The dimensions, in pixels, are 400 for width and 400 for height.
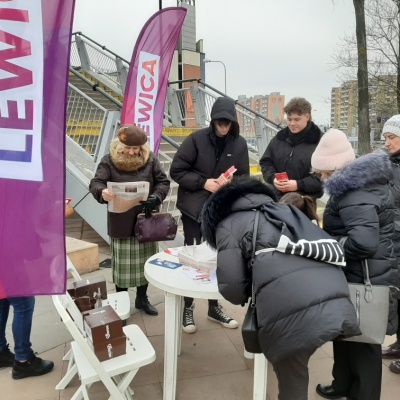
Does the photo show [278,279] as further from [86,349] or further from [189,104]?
[189,104]

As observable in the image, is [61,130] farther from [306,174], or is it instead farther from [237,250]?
[306,174]

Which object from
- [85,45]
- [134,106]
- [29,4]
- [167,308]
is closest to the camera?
[29,4]

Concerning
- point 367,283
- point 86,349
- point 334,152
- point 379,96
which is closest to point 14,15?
point 86,349

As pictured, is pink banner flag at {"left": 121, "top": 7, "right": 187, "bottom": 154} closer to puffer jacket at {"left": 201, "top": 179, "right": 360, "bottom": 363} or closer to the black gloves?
the black gloves

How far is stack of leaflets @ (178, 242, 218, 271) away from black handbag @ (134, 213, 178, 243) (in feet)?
1.62

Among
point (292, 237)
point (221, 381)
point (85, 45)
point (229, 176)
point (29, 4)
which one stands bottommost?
point (221, 381)

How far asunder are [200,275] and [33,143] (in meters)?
1.18

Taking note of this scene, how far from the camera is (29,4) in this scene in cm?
164

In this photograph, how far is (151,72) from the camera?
4652 mm

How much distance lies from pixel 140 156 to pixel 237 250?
1560 millimetres

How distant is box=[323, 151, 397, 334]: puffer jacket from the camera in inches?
69.7

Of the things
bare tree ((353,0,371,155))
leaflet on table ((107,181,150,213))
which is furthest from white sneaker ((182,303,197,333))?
bare tree ((353,0,371,155))

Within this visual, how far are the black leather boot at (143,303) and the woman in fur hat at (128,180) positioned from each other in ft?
0.62

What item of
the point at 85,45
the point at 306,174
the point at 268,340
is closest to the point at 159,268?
the point at 268,340
